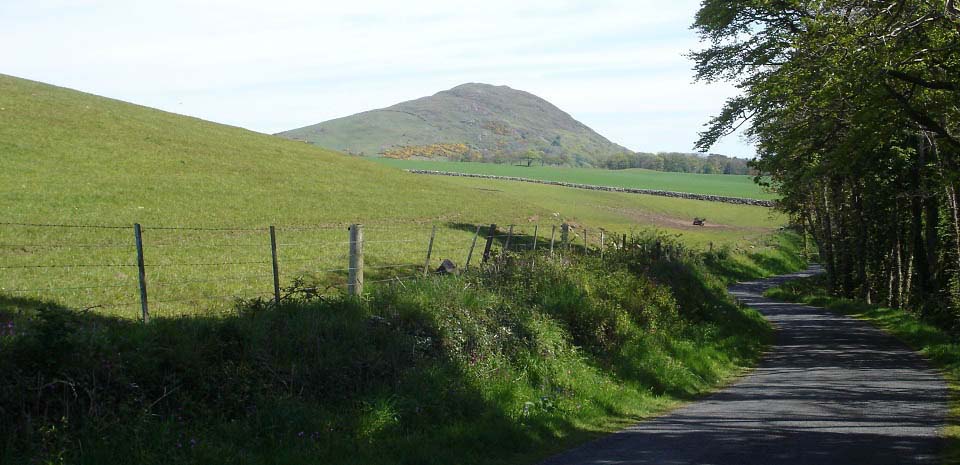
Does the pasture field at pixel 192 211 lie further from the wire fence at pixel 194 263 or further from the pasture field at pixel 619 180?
the pasture field at pixel 619 180

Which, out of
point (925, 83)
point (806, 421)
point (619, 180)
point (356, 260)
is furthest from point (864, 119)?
point (619, 180)

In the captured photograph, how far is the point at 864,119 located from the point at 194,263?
18.0 m

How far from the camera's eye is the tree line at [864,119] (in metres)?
14.8

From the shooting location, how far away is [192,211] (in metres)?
35.4

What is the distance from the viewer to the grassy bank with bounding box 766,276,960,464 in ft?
36.4

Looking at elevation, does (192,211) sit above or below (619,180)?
above

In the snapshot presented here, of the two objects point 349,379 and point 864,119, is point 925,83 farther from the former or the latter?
point 349,379

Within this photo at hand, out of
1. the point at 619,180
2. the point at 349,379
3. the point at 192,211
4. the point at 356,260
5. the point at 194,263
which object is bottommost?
the point at 619,180

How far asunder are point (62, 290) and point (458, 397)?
1242 centimetres

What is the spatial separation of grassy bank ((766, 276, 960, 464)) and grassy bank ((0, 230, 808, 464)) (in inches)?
162

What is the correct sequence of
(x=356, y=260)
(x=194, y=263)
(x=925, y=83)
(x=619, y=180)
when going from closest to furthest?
1. (x=356, y=260)
2. (x=925, y=83)
3. (x=194, y=263)
4. (x=619, y=180)

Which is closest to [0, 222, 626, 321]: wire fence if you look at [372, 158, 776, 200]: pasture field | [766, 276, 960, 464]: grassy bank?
[766, 276, 960, 464]: grassy bank

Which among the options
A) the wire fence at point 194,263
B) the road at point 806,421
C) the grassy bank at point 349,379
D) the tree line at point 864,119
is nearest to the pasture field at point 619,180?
the tree line at point 864,119

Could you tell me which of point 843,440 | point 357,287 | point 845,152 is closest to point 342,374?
point 357,287
